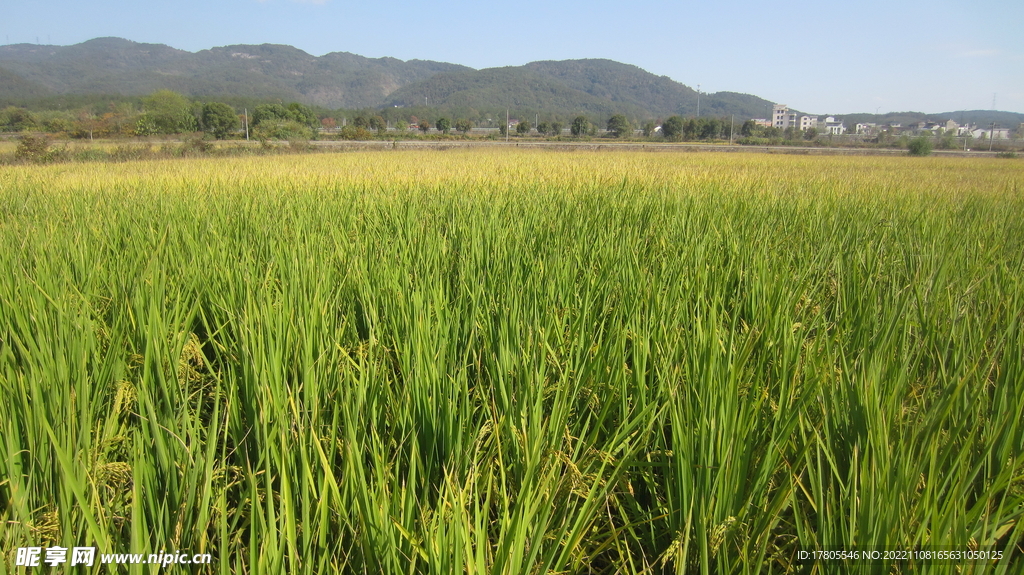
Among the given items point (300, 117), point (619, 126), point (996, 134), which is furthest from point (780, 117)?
point (300, 117)

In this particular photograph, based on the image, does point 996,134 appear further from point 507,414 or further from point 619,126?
point 507,414

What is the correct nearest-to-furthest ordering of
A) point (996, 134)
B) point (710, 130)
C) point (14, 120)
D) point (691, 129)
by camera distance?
1. point (14, 120)
2. point (710, 130)
3. point (691, 129)
4. point (996, 134)

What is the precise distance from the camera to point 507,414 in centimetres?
129

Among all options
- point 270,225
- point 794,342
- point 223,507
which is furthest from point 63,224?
point 794,342

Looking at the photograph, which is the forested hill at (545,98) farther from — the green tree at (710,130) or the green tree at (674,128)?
the green tree at (674,128)

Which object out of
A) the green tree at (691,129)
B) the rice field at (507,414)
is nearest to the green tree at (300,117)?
the green tree at (691,129)

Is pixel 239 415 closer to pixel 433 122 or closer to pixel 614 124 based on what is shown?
pixel 614 124

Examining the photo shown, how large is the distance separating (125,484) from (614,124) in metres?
65.6

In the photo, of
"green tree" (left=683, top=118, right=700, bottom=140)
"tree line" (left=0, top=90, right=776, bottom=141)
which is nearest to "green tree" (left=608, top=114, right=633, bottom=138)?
"tree line" (left=0, top=90, right=776, bottom=141)

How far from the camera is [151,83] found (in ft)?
494

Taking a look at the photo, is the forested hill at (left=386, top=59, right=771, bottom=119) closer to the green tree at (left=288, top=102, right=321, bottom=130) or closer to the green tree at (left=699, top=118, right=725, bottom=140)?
the green tree at (left=699, top=118, right=725, bottom=140)

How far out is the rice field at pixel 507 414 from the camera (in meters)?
0.95

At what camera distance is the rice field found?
3.10ft

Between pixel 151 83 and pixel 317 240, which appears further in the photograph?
pixel 151 83
